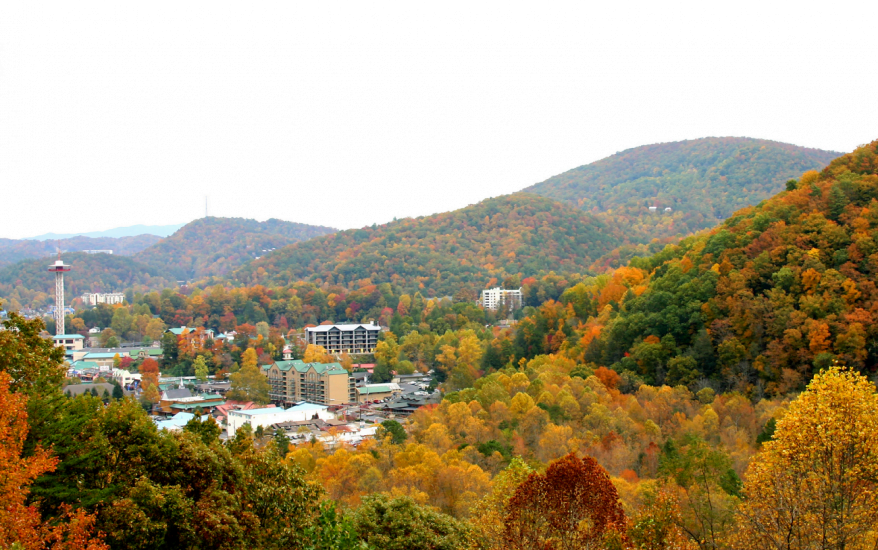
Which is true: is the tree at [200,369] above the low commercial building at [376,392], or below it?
above

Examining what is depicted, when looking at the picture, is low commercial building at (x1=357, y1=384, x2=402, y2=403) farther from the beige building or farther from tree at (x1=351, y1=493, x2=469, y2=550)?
tree at (x1=351, y1=493, x2=469, y2=550)

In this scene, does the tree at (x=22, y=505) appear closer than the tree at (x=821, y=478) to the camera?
Yes

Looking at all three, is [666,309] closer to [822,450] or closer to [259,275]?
[822,450]

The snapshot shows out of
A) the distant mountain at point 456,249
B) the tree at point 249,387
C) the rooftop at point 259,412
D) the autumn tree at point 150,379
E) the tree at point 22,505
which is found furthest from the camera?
the distant mountain at point 456,249

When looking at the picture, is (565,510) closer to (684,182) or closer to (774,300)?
(774,300)

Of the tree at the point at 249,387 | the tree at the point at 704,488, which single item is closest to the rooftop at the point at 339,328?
the tree at the point at 249,387

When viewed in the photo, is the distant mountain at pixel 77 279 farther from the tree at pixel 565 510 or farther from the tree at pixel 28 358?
the tree at pixel 565 510

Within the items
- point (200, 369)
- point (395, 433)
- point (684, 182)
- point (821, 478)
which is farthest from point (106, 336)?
point (684, 182)
